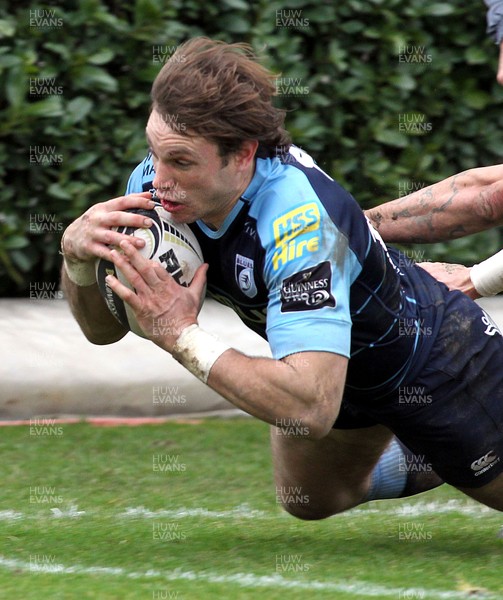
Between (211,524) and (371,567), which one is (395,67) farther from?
(371,567)

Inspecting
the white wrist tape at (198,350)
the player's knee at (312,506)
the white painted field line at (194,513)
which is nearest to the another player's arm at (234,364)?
the white wrist tape at (198,350)

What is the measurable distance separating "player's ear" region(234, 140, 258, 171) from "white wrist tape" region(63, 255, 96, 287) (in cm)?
64

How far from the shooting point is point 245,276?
401cm

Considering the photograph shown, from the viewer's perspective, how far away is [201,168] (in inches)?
153

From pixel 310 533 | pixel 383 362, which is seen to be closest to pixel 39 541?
pixel 310 533

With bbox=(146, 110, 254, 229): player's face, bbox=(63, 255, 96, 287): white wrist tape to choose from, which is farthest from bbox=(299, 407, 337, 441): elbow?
bbox=(63, 255, 96, 287): white wrist tape

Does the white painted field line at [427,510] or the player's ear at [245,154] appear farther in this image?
the white painted field line at [427,510]

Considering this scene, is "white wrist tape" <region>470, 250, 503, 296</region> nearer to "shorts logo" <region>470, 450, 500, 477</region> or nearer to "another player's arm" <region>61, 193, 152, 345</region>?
"shorts logo" <region>470, 450, 500, 477</region>

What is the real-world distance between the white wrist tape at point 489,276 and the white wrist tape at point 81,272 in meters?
1.40

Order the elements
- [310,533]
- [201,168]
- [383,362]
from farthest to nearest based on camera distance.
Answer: [310,533], [383,362], [201,168]

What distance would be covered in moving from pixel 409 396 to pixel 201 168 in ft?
3.61

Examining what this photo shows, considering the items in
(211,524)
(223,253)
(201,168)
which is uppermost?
(201,168)

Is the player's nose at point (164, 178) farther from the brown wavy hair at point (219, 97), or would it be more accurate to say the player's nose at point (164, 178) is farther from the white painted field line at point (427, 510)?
the white painted field line at point (427, 510)

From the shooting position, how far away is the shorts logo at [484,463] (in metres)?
4.39
